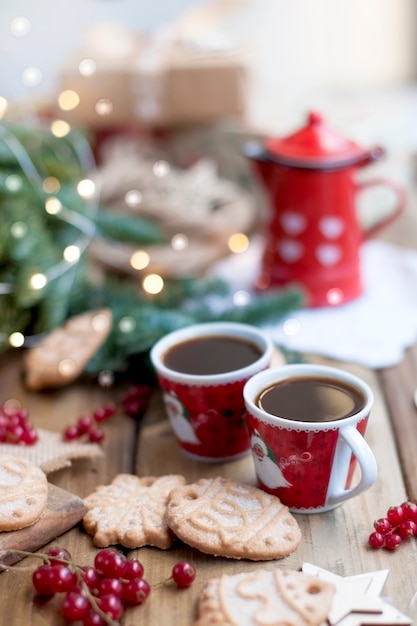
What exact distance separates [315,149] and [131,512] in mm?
643

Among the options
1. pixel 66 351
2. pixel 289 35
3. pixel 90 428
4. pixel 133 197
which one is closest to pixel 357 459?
pixel 90 428

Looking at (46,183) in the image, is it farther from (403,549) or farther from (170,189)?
(403,549)

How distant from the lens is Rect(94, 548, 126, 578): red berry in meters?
0.75

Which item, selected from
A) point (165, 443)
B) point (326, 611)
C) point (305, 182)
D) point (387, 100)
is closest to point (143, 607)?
point (326, 611)

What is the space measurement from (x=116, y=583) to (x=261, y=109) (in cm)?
114

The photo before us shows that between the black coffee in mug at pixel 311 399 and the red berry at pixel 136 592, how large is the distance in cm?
21

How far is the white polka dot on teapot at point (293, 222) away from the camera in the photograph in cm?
127

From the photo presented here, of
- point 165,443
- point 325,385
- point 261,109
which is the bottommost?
point 165,443

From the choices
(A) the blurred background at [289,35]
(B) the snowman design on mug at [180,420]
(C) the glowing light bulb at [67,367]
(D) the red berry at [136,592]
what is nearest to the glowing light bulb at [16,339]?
(C) the glowing light bulb at [67,367]

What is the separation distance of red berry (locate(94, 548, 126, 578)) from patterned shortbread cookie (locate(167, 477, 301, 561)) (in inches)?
2.6

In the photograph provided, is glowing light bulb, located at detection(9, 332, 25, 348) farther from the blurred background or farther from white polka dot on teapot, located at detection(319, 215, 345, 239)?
the blurred background

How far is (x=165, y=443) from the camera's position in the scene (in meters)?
1.00

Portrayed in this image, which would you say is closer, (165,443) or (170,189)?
(165,443)

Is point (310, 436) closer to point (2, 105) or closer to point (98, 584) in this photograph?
point (98, 584)
